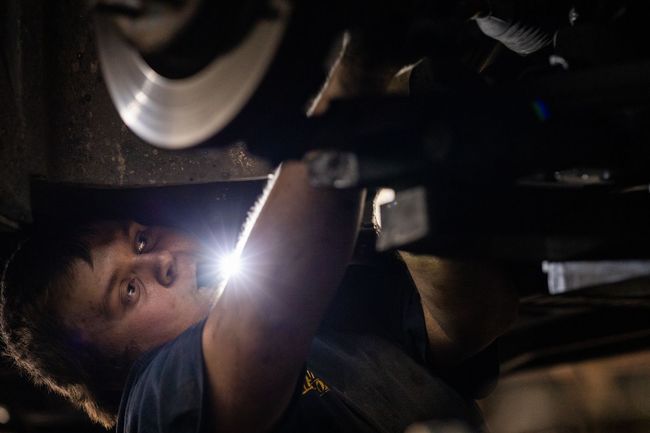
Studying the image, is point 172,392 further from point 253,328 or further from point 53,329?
point 53,329

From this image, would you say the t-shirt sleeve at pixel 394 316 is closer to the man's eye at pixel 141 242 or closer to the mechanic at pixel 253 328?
the mechanic at pixel 253 328

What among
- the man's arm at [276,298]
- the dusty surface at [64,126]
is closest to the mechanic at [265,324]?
the man's arm at [276,298]

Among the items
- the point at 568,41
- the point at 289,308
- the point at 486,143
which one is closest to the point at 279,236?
the point at 289,308

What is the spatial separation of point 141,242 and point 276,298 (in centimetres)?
101

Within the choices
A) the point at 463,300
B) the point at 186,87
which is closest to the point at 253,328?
the point at 186,87

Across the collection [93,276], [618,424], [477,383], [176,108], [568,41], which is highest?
[176,108]

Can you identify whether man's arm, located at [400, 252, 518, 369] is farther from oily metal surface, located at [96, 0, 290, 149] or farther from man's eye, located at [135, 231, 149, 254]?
man's eye, located at [135, 231, 149, 254]

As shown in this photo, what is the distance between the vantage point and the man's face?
65.1 inches

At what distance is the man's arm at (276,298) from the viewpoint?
2.98 ft

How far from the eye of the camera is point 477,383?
155 centimetres

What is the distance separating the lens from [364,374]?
5.04ft

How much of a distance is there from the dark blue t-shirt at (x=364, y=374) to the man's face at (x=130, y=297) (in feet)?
1.04

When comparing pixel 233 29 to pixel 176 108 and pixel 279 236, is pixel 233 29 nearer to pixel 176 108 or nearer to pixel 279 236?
pixel 176 108

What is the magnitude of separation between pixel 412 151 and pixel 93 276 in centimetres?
127
